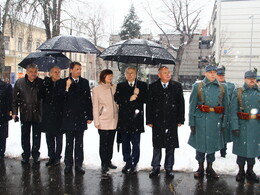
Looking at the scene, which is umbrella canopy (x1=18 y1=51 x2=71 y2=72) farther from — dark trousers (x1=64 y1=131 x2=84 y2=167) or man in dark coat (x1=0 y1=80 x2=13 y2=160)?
dark trousers (x1=64 y1=131 x2=84 y2=167)

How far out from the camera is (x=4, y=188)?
14.5 ft

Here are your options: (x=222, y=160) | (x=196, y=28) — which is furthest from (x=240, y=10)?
(x=222, y=160)

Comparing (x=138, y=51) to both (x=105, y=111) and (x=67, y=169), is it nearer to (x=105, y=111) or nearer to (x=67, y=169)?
(x=105, y=111)

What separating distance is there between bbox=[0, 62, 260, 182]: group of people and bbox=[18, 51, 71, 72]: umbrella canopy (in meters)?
1.05

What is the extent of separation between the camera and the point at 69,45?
5367 mm

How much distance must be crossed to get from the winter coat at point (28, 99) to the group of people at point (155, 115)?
0.07ft

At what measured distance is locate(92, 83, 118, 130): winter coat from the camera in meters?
5.11

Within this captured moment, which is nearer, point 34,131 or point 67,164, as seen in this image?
point 67,164

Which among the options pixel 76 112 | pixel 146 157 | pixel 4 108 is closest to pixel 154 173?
pixel 146 157

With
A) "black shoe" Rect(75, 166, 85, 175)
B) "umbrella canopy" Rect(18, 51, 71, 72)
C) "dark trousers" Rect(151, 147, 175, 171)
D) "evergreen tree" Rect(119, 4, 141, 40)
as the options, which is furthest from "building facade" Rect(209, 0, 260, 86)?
"black shoe" Rect(75, 166, 85, 175)

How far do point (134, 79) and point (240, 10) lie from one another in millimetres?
50952

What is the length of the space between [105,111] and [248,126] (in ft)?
8.73

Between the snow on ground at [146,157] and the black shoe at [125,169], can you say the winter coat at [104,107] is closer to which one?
the black shoe at [125,169]

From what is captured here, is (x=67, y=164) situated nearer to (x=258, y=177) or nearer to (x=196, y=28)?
(x=258, y=177)
